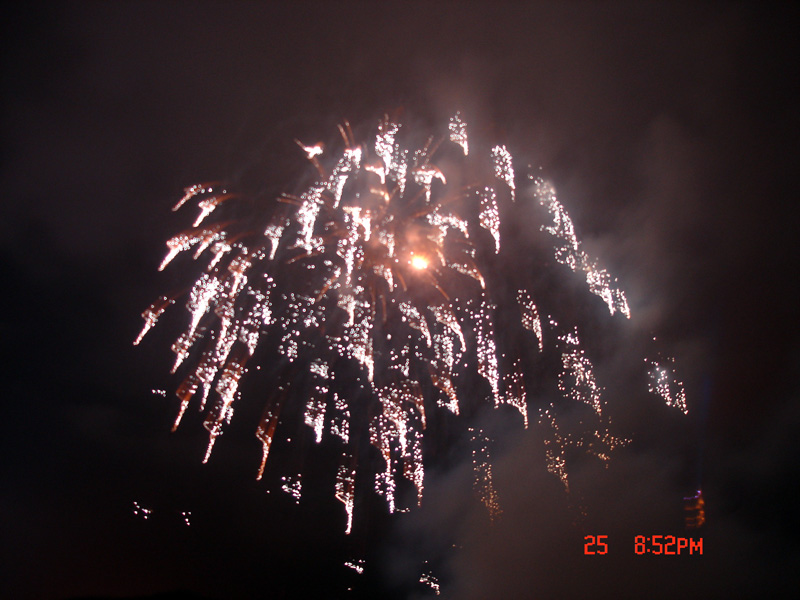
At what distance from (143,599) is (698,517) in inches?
769

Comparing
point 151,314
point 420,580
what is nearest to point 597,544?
point 420,580

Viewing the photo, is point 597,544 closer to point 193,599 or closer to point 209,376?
point 193,599

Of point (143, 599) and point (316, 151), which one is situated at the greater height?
point (316, 151)

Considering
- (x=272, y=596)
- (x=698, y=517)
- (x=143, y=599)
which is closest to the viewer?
(x=143, y=599)

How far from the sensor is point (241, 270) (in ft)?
22.3

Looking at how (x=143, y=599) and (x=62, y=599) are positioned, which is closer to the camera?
(x=62, y=599)

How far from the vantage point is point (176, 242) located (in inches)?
240

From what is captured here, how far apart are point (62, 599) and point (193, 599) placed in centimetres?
349

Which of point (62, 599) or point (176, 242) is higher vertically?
point (176, 242)

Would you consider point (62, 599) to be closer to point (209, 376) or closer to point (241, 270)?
point (209, 376)

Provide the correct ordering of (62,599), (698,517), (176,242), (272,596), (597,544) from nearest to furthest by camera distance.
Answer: (176,242) → (62,599) → (698,517) → (597,544) → (272,596)

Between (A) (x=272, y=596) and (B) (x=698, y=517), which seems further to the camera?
(A) (x=272, y=596)

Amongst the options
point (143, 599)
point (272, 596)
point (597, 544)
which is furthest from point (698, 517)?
point (272, 596)

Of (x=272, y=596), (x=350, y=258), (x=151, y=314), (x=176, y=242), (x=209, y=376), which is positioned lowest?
(x=272, y=596)
